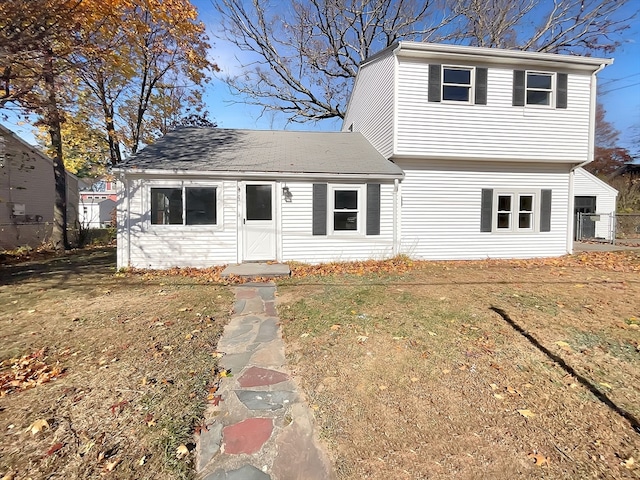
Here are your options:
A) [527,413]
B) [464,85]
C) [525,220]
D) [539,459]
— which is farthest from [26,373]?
[525,220]

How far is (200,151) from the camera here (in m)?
10.4

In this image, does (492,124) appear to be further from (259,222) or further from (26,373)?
(26,373)

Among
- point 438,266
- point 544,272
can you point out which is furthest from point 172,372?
point 544,272

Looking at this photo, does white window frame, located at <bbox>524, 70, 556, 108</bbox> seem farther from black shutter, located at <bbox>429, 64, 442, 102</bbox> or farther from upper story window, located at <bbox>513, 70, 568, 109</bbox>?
black shutter, located at <bbox>429, 64, 442, 102</bbox>

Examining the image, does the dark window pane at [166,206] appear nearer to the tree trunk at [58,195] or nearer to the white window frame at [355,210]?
the white window frame at [355,210]

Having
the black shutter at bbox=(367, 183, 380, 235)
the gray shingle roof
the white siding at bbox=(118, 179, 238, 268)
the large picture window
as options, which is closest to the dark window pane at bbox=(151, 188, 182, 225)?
the large picture window

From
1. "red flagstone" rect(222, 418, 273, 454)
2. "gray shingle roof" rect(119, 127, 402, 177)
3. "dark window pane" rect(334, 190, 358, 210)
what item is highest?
"gray shingle roof" rect(119, 127, 402, 177)

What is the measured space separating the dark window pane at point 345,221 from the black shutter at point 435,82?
4116 millimetres

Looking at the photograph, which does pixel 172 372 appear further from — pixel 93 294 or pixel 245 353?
pixel 93 294

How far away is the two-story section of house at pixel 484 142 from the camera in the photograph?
9.77 metres

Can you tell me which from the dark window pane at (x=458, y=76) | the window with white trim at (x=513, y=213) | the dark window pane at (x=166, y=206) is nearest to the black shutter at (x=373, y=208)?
the dark window pane at (x=458, y=76)

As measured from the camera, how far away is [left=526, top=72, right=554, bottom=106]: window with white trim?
33.4 feet

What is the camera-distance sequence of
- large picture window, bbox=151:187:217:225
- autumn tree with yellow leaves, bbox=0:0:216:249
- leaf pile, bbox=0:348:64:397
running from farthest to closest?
large picture window, bbox=151:187:217:225 < autumn tree with yellow leaves, bbox=0:0:216:249 < leaf pile, bbox=0:348:64:397

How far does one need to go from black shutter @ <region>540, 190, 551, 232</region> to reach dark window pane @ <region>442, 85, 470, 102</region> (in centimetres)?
408
